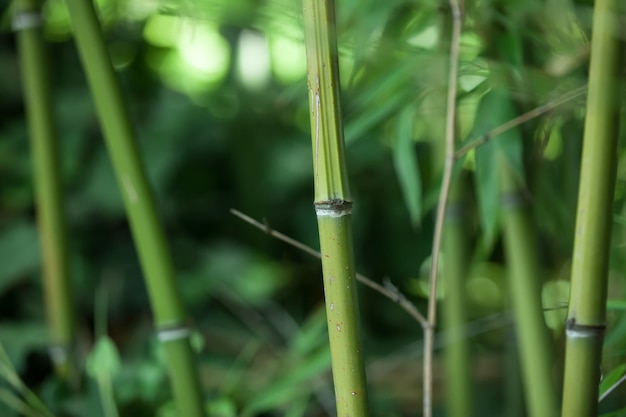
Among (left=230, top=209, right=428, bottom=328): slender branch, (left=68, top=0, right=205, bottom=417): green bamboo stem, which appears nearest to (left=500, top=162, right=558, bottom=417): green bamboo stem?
(left=230, top=209, right=428, bottom=328): slender branch

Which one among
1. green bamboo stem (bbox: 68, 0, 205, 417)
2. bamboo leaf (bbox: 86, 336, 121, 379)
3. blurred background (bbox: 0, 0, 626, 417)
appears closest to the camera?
green bamboo stem (bbox: 68, 0, 205, 417)

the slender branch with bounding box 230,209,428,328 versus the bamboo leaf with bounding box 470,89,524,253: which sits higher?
the bamboo leaf with bounding box 470,89,524,253

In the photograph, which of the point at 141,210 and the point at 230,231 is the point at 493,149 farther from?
the point at 230,231

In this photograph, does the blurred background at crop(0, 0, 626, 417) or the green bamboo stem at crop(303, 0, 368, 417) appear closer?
the green bamboo stem at crop(303, 0, 368, 417)

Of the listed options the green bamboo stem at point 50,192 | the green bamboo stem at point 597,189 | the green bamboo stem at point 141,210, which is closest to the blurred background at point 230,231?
the green bamboo stem at point 50,192

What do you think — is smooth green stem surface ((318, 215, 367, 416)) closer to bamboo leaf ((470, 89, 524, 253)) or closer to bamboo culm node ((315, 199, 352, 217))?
bamboo culm node ((315, 199, 352, 217))

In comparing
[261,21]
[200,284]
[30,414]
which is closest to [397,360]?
[200,284]

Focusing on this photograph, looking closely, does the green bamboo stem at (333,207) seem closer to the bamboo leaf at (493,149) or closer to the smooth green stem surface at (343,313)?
the smooth green stem surface at (343,313)

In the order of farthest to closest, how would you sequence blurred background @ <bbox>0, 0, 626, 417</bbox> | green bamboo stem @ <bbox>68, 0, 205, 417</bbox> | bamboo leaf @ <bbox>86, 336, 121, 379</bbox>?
blurred background @ <bbox>0, 0, 626, 417</bbox> < bamboo leaf @ <bbox>86, 336, 121, 379</bbox> < green bamboo stem @ <bbox>68, 0, 205, 417</bbox>
